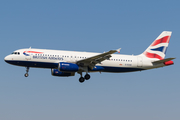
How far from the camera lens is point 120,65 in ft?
158

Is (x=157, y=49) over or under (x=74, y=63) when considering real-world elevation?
over

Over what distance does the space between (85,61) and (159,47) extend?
45.3 feet

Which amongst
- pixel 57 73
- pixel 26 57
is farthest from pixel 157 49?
pixel 26 57

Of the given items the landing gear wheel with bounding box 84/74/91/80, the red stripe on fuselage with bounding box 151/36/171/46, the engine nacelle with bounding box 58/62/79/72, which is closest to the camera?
the engine nacelle with bounding box 58/62/79/72

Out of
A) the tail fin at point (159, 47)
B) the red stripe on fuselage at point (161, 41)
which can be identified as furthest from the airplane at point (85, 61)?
the red stripe on fuselage at point (161, 41)

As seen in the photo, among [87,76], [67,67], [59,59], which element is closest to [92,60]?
[87,76]

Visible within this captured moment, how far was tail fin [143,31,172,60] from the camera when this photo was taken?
5112cm

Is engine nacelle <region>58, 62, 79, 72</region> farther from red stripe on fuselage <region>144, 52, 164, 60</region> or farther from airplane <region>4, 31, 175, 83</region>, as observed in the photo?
red stripe on fuselage <region>144, 52, 164, 60</region>

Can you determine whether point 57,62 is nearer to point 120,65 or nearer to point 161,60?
point 120,65

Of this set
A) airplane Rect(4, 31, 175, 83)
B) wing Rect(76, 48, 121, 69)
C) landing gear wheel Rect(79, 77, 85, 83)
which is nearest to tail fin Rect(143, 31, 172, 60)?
airplane Rect(4, 31, 175, 83)

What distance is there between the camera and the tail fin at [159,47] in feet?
168

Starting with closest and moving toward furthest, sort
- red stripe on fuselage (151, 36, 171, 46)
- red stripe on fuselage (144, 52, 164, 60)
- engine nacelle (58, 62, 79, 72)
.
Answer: engine nacelle (58, 62, 79, 72) < red stripe on fuselage (144, 52, 164, 60) < red stripe on fuselage (151, 36, 171, 46)

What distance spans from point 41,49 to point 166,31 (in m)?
21.3

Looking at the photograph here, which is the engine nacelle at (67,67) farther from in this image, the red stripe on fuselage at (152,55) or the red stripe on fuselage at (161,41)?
the red stripe on fuselage at (161,41)
